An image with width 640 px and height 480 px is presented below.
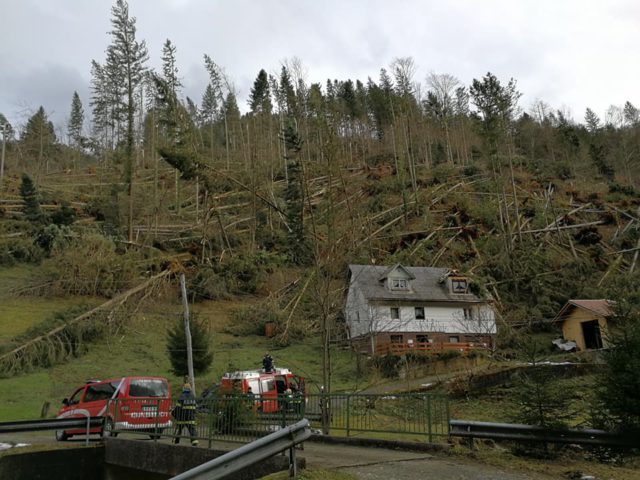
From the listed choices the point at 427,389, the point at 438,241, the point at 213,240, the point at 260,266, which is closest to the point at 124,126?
the point at 213,240

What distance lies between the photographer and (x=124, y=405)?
45.8 ft

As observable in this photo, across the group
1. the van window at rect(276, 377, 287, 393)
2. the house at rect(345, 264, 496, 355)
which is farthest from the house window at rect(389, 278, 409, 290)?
the van window at rect(276, 377, 287, 393)

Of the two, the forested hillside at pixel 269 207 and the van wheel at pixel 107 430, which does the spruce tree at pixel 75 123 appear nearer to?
the forested hillside at pixel 269 207

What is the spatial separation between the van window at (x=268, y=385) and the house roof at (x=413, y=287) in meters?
17.4

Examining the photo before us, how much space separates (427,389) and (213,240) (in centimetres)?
2699

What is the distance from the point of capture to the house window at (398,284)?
37.8 metres

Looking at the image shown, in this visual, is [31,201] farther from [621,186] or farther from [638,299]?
[621,186]

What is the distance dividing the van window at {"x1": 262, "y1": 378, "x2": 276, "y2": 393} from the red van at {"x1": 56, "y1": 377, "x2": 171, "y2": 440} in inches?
153

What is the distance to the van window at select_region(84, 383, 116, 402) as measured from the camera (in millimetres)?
15750

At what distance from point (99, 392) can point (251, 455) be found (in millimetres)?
12379

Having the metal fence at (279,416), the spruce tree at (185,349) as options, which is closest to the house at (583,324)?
the metal fence at (279,416)

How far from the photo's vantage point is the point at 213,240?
4547 cm

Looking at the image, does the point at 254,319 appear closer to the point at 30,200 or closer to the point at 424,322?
the point at 424,322

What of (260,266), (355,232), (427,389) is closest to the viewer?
(355,232)
